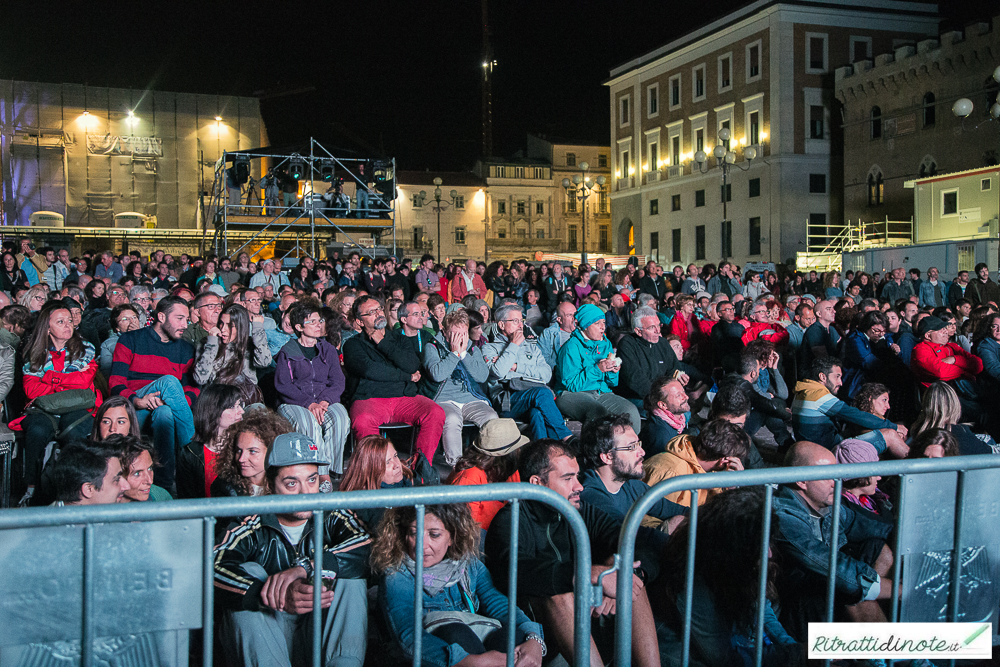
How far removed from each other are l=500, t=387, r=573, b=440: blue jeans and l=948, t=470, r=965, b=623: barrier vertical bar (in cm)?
407

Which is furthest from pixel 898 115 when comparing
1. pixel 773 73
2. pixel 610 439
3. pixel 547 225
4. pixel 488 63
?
pixel 488 63

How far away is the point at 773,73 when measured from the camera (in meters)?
41.2

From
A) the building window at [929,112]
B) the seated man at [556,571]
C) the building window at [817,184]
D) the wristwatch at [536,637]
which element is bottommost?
the wristwatch at [536,637]

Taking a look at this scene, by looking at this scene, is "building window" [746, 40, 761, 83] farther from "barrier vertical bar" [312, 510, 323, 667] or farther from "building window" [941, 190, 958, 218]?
"barrier vertical bar" [312, 510, 323, 667]

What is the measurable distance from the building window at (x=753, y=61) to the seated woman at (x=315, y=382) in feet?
135

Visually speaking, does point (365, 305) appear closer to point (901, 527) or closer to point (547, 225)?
point (901, 527)

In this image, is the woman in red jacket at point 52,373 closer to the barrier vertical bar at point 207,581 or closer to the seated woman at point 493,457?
the seated woman at point 493,457

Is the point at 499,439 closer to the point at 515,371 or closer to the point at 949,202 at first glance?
the point at 515,371

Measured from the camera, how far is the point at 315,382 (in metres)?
6.62

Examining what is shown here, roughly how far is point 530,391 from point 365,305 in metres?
1.65

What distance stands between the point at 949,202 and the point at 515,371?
2797 centimetres

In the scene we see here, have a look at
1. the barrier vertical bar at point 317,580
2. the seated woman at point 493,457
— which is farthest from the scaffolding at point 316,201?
the barrier vertical bar at point 317,580

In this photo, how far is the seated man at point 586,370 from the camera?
24.5ft

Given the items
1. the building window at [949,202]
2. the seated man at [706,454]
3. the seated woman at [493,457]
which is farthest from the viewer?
the building window at [949,202]
